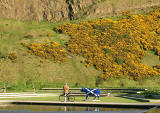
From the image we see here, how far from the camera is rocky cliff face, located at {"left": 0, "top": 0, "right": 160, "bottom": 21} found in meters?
70.9

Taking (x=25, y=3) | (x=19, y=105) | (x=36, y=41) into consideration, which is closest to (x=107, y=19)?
(x=36, y=41)

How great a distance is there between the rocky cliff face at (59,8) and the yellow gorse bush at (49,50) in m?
18.5

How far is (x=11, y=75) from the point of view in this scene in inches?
1850

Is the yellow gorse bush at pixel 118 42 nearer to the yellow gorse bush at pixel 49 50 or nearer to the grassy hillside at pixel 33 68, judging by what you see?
the yellow gorse bush at pixel 49 50

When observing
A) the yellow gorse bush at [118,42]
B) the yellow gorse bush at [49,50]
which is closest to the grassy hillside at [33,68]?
the yellow gorse bush at [49,50]

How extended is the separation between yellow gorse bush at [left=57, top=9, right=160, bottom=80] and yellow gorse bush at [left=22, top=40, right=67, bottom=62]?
2.08 meters

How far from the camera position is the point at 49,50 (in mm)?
53469

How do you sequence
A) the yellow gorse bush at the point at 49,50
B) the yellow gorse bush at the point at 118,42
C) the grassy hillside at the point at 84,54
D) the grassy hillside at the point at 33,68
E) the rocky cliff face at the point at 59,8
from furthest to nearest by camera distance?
the rocky cliff face at the point at 59,8 → the yellow gorse bush at the point at 49,50 → the yellow gorse bush at the point at 118,42 → the grassy hillside at the point at 84,54 → the grassy hillside at the point at 33,68

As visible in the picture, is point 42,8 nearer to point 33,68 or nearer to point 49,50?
point 49,50

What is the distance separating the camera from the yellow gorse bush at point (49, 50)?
52312mm

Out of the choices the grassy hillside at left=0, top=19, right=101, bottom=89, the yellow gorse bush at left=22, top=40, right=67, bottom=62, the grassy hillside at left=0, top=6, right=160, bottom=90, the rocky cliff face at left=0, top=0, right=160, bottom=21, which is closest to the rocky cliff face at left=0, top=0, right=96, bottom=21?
the rocky cliff face at left=0, top=0, right=160, bottom=21

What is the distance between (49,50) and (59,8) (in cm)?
2464

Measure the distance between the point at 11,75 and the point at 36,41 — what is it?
37.2 feet

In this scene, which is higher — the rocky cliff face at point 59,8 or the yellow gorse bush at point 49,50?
the rocky cliff face at point 59,8
